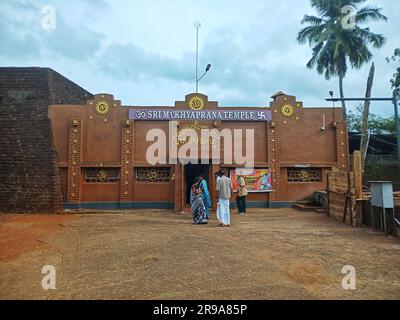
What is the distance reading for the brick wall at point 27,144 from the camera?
41.4 ft

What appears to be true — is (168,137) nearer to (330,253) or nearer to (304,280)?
(330,253)

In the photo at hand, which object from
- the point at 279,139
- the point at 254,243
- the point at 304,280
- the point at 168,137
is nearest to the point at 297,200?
the point at 279,139

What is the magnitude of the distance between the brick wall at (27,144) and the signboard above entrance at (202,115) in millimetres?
3865

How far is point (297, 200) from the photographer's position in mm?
14391

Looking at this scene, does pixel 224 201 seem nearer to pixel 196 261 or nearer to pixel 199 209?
pixel 199 209

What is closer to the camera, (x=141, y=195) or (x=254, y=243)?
(x=254, y=243)

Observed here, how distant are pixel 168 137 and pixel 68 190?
5.06 metres

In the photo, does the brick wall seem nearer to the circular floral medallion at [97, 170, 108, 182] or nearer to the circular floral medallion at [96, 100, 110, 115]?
the circular floral medallion at [97, 170, 108, 182]

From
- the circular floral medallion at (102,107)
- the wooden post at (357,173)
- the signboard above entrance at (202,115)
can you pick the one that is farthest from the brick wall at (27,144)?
the wooden post at (357,173)

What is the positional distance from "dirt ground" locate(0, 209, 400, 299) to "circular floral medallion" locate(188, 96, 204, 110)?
669cm

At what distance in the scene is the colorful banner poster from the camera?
46.9ft

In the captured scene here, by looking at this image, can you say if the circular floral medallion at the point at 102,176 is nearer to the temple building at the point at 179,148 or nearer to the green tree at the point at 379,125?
the temple building at the point at 179,148

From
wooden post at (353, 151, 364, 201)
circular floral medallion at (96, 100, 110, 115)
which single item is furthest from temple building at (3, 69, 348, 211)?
wooden post at (353, 151, 364, 201)

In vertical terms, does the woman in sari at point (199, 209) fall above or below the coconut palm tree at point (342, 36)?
below
